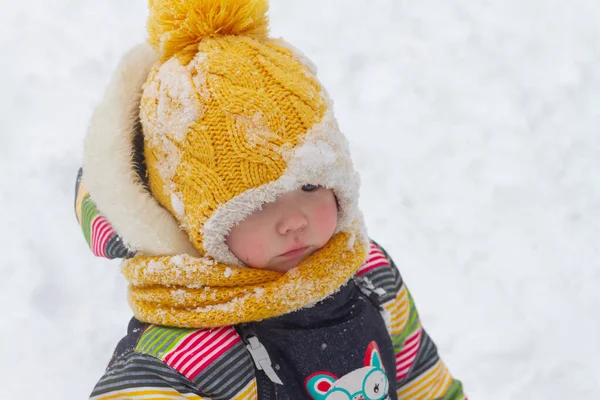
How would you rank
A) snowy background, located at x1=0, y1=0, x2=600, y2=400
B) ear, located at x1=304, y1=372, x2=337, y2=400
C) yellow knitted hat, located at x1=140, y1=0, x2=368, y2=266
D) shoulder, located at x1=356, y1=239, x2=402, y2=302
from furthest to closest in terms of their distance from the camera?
snowy background, located at x1=0, y1=0, x2=600, y2=400
shoulder, located at x1=356, y1=239, x2=402, y2=302
ear, located at x1=304, y1=372, x2=337, y2=400
yellow knitted hat, located at x1=140, y1=0, x2=368, y2=266

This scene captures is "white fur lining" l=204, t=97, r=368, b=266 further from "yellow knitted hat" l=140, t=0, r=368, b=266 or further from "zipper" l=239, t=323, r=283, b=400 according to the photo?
"zipper" l=239, t=323, r=283, b=400

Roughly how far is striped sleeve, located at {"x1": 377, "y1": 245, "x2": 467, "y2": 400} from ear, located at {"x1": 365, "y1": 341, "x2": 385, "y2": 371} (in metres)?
0.08

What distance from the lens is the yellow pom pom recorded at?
0.98 metres

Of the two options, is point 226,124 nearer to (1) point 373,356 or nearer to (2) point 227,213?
(2) point 227,213

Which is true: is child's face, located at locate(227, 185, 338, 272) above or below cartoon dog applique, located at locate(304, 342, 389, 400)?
above

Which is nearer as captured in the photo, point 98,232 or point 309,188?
point 309,188

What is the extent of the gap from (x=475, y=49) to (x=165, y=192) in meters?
1.93

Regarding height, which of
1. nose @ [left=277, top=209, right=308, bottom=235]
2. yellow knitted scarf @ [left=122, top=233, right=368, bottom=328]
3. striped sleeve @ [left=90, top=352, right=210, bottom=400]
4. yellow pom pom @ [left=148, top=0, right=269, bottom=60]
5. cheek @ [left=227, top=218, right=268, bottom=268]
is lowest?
striped sleeve @ [left=90, top=352, right=210, bottom=400]

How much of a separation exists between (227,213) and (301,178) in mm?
113

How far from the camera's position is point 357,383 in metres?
1.07

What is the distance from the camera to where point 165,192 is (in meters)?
0.99

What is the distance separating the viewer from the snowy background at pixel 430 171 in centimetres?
179

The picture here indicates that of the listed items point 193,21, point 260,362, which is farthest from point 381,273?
point 193,21

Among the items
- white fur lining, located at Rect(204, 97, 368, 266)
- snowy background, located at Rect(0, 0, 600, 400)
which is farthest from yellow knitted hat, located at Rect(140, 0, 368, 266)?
snowy background, located at Rect(0, 0, 600, 400)
